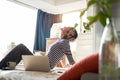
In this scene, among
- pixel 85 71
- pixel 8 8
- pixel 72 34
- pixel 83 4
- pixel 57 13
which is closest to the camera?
pixel 85 71

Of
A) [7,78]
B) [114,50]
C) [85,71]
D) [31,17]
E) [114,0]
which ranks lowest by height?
[7,78]

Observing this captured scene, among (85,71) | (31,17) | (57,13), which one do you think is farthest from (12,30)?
(85,71)

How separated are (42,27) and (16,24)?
93 centimetres

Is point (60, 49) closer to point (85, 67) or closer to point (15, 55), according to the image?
point (15, 55)

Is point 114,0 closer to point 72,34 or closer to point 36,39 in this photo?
point 72,34

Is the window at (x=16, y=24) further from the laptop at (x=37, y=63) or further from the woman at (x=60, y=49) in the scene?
the laptop at (x=37, y=63)

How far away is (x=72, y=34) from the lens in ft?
8.69

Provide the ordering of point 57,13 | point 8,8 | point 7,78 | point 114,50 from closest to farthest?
point 114,50 < point 7,78 < point 8,8 < point 57,13

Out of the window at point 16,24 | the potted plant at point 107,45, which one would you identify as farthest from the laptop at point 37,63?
the window at point 16,24

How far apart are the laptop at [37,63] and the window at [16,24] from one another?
2.30m

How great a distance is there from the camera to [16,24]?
14.9 feet

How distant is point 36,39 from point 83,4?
1.55 metres

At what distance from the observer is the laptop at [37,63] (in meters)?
1.94

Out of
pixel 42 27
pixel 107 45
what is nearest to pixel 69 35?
pixel 107 45
